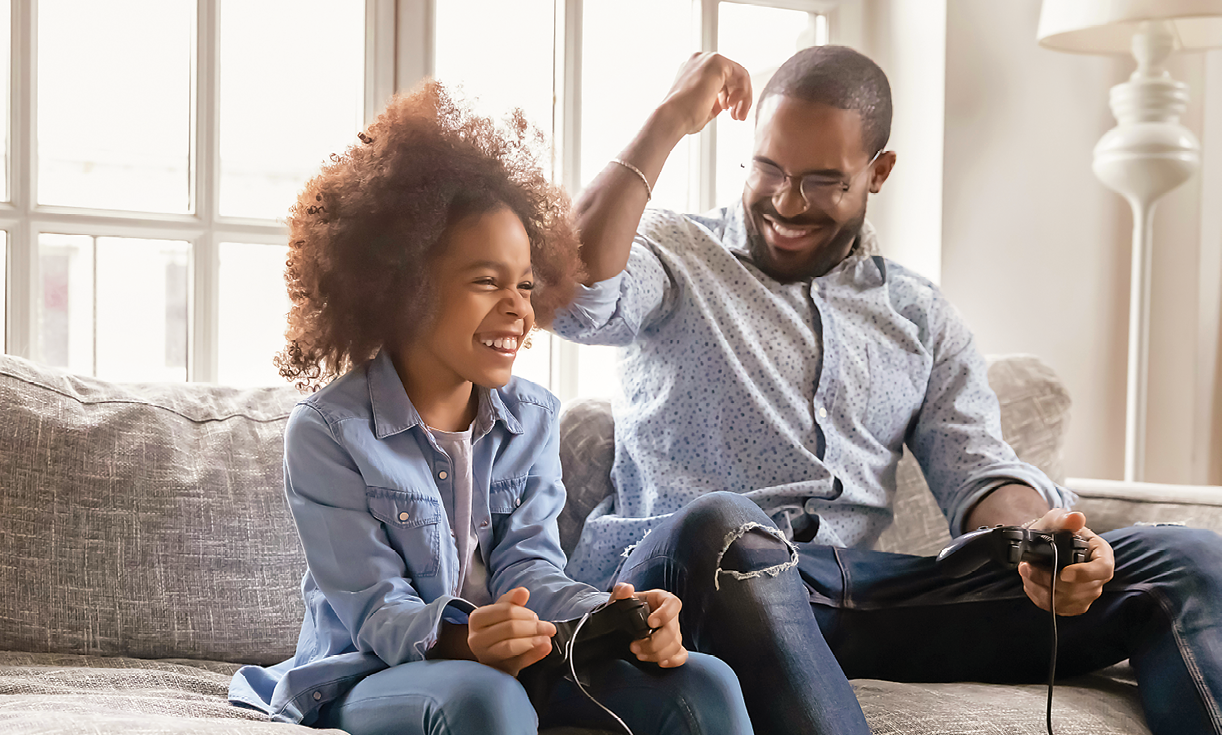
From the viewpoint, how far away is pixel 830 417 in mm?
1396

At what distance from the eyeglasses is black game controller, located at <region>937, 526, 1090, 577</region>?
1.59 feet

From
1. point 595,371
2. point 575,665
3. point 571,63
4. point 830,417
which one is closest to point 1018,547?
point 830,417

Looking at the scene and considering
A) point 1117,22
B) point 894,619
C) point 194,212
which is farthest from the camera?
point 1117,22

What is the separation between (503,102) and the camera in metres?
1.87

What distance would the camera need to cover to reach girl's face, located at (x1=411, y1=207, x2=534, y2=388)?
995mm

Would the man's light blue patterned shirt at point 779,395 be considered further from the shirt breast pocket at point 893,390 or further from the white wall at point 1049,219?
the white wall at point 1049,219

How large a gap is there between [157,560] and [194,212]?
66 cm

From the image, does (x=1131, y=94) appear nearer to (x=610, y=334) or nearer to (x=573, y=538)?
(x=610, y=334)

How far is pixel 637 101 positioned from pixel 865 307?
77 centimetres

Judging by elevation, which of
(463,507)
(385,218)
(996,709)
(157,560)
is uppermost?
(385,218)

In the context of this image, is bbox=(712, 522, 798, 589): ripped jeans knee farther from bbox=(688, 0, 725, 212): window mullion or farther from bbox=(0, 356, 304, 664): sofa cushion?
bbox=(688, 0, 725, 212): window mullion

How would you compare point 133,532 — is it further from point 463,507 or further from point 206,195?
point 206,195

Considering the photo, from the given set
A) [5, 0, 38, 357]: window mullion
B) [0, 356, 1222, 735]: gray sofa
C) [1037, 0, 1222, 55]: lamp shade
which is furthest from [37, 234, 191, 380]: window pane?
[1037, 0, 1222, 55]: lamp shade

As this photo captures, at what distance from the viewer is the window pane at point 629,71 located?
78.1 inches
